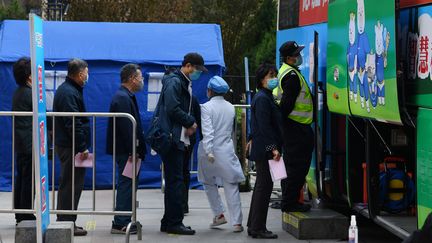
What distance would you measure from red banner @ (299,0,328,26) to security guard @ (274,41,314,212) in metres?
0.99

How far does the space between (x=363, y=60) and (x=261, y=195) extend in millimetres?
2066

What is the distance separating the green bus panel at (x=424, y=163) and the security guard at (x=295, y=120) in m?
2.75

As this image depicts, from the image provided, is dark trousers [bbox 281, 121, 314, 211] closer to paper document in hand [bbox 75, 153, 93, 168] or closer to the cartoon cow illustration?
the cartoon cow illustration

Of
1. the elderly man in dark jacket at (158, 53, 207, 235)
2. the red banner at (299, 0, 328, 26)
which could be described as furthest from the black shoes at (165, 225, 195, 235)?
the red banner at (299, 0, 328, 26)

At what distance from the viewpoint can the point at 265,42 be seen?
3123 cm

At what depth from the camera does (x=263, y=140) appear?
9.40 m

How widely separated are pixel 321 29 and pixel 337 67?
4.79 ft

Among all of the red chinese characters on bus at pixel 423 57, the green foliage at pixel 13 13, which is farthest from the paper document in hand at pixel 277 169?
the green foliage at pixel 13 13

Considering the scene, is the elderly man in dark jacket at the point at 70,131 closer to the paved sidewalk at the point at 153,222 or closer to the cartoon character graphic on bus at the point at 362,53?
the paved sidewalk at the point at 153,222

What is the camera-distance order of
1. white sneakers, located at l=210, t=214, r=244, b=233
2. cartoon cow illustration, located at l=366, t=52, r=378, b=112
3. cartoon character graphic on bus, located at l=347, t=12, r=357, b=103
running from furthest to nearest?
1. white sneakers, located at l=210, t=214, r=244, b=233
2. cartoon character graphic on bus, located at l=347, t=12, r=357, b=103
3. cartoon cow illustration, located at l=366, t=52, r=378, b=112

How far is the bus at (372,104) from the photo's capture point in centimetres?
701

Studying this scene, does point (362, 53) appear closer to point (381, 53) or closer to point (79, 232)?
point (381, 53)

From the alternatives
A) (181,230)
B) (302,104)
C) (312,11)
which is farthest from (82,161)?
(312,11)

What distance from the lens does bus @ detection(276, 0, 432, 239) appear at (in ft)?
23.0
